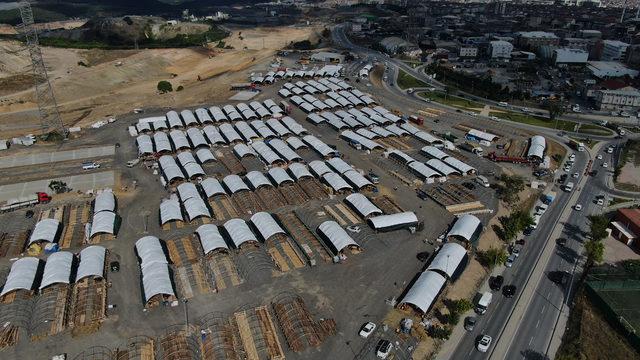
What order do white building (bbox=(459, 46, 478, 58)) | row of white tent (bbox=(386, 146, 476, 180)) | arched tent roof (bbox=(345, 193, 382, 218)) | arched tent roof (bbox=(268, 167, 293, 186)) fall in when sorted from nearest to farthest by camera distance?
arched tent roof (bbox=(345, 193, 382, 218)) → arched tent roof (bbox=(268, 167, 293, 186)) → row of white tent (bbox=(386, 146, 476, 180)) → white building (bbox=(459, 46, 478, 58))

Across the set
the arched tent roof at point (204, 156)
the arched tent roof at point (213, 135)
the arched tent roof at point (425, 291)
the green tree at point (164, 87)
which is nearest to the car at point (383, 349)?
the arched tent roof at point (425, 291)

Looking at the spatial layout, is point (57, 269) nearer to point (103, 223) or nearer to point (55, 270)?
point (55, 270)

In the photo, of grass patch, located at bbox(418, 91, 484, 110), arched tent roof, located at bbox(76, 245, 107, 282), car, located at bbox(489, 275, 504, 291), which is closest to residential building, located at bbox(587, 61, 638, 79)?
grass patch, located at bbox(418, 91, 484, 110)

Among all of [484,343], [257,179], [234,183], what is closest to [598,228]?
[484,343]

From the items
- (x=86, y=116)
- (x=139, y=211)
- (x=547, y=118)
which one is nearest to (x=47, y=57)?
(x=86, y=116)

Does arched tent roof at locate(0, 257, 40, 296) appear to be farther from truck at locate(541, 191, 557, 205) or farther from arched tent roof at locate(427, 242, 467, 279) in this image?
truck at locate(541, 191, 557, 205)

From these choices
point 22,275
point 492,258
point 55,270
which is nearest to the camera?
point 22,275

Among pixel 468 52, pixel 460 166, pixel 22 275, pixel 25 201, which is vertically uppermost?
pixel 468 52
